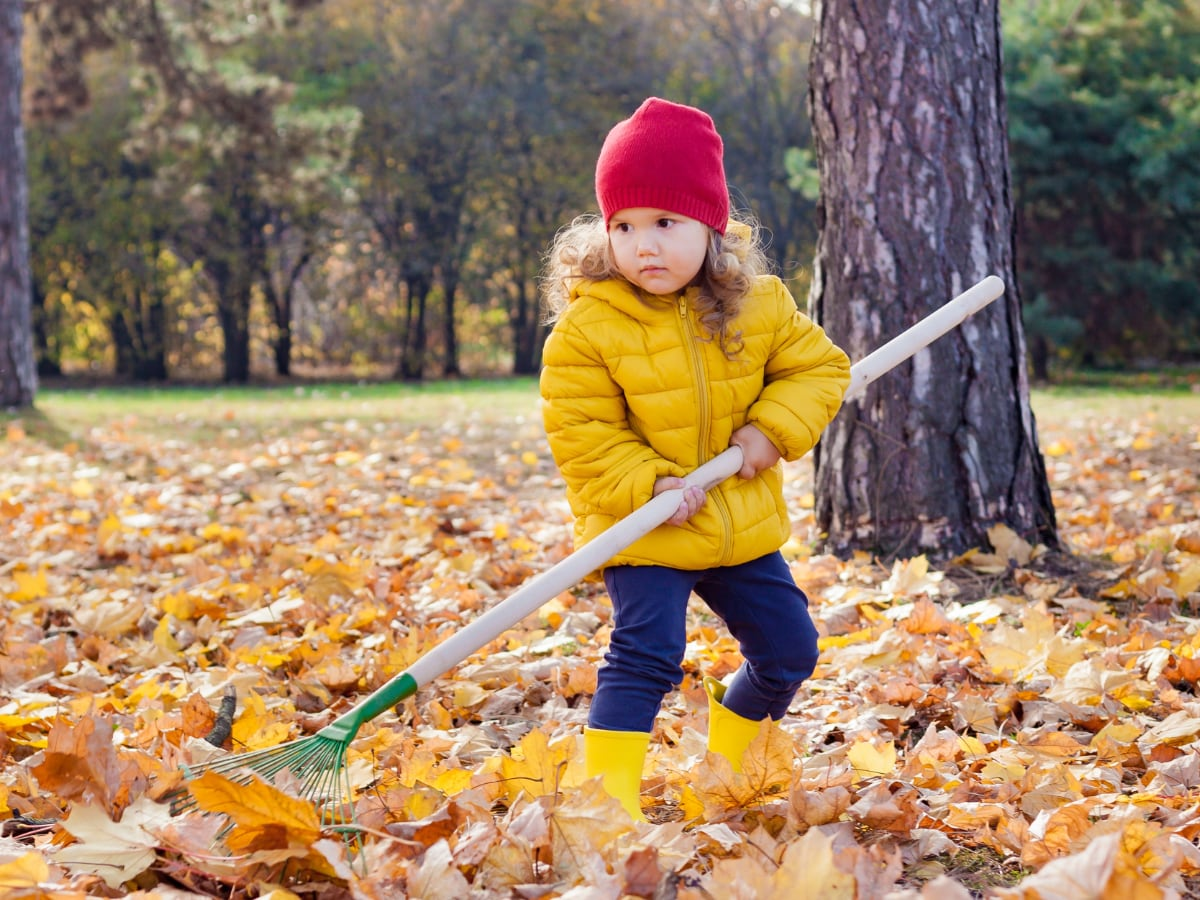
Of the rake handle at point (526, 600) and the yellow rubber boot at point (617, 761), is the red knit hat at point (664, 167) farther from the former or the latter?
the yellow rubber boot at point (617, 761)

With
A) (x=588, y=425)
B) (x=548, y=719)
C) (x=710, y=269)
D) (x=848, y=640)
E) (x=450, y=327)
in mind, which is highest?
(x=450, y=327)

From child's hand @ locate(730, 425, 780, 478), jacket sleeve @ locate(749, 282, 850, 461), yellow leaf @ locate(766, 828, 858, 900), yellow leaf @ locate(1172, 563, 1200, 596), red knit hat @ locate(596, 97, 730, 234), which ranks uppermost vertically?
red knit hat @ locate(596, 97, 730, 234)

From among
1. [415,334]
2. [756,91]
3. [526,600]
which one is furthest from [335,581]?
[756,91]

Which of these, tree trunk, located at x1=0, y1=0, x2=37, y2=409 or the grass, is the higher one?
tree trunk, located at x1=0, y1=0, x2=37, y2=409

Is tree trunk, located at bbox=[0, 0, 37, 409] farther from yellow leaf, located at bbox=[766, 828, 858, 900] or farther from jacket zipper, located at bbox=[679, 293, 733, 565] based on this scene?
yellow leaf, located at bbox=[766, 828, 858, 900]

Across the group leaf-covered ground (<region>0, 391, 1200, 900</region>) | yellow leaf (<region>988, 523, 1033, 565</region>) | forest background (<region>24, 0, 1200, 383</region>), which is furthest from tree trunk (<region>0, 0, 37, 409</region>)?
yellow leaf (<region>988, 523, 1033, 565</region>)

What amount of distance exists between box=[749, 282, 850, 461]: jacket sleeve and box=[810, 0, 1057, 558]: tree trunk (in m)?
1.41

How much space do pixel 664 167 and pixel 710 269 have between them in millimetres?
218

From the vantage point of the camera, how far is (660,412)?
2.17 meters

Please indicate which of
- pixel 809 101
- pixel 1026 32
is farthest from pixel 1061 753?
pixel 1026 32

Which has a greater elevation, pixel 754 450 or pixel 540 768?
pixel 754 450

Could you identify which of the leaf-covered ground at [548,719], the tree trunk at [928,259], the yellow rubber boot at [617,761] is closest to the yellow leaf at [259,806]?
the leaf-covered ground at [548,719]

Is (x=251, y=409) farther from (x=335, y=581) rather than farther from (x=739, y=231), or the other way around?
(x=739, y=231)

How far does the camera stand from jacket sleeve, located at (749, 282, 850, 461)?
7.11 ft
